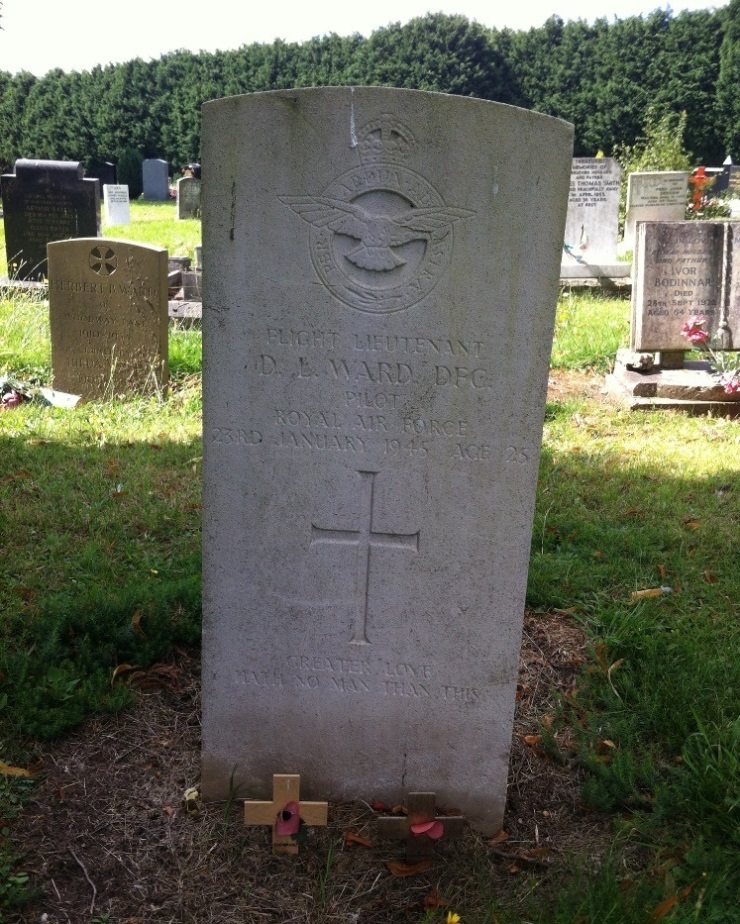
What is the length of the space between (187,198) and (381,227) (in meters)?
19.1

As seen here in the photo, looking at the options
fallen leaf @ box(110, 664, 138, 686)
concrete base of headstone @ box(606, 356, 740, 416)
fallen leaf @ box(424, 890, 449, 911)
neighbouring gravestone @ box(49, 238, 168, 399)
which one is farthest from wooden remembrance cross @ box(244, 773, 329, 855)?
concrete base of headstone @ box(606, 356, 740, 416)

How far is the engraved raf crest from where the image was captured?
2.12 m

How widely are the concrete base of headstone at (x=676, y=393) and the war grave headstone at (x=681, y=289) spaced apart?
0.02 m

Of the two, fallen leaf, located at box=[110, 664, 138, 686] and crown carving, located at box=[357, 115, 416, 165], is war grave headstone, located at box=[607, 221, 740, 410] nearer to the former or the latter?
fallen leaf, located at box=[110, 664, 138, 686]

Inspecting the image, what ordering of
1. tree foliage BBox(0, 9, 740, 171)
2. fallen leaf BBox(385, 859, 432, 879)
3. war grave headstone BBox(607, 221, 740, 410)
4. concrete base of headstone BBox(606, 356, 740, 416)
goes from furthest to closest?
tree foliage BBox(0, 9, 740, 171), war grave headstone BBox(607, 221, 740, 410), concrete base of headstone BBox(606, 356, 740, 416), fallen leaf BBox(385, 859, 432, 879)

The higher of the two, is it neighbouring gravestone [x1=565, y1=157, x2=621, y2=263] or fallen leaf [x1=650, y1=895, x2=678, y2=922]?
neighbouring gravestone [x1=565, y1=157, x2=621, y2=263]

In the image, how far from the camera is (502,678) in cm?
247

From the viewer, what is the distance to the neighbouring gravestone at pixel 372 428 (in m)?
2.11

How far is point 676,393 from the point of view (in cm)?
680

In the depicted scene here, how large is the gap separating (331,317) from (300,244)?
0.66ft

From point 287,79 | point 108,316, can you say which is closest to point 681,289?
point 108,316

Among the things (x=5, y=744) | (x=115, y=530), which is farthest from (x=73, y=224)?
(x=5, y=744)

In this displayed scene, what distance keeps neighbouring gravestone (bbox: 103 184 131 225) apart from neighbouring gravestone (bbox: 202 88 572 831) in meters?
19.4

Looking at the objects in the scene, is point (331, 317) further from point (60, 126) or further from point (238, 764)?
point (60, 126)
